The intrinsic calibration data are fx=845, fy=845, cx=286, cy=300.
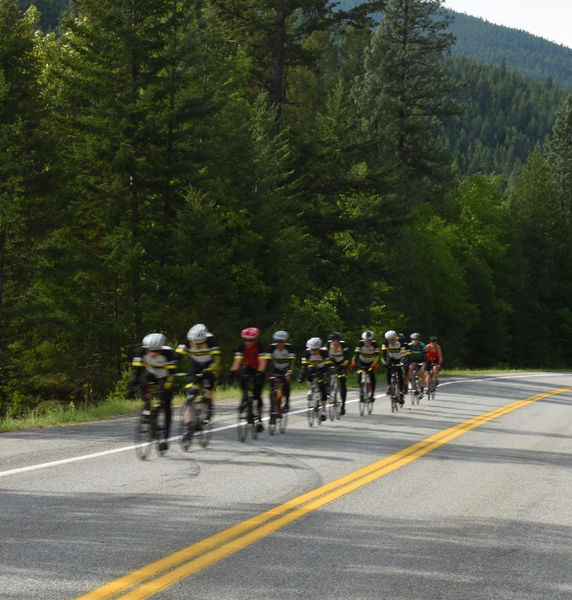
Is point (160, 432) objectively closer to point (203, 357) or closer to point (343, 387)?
point (203, 357)

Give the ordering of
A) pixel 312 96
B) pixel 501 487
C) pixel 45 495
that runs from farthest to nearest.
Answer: pixel 312 96, pixel 501 487, pixel 45 495

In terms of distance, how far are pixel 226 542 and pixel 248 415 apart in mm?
6646

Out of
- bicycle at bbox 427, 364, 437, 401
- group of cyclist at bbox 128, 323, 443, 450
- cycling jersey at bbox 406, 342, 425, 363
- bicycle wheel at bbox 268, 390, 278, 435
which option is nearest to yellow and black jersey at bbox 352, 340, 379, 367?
group of cyclist at bbox 128, 323, 443, 450

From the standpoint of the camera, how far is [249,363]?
44.8 ft

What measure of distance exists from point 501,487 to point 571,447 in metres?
5.14

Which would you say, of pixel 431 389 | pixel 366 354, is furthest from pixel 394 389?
pixel 431 389

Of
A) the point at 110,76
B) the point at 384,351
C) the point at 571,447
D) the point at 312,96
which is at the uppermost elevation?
the point at 312,96

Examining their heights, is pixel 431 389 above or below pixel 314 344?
below

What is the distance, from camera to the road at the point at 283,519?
5688 millimetres

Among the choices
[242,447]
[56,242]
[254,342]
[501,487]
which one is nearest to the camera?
[501,487]

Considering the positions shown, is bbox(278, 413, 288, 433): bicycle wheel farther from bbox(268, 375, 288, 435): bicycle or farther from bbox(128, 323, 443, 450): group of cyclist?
bbox(128, 323, 443, 450): group of cyclist

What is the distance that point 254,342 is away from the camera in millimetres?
13750

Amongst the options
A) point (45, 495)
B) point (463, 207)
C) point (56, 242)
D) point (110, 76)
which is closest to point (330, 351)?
point (45, 495)

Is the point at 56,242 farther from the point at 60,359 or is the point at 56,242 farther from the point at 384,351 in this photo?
the point at 384,351
